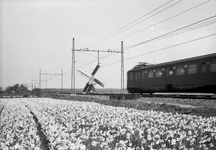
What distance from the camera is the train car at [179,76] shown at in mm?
18578

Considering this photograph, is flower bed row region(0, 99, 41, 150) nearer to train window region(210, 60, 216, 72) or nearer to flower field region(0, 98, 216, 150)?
flower field region(0, 98, 216, 150)

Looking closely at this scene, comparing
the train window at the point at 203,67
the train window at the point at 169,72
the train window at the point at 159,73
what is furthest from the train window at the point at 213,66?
the train window at the point at 159,73

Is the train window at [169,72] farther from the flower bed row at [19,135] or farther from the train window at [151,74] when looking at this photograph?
the flower bed row at [19,135]

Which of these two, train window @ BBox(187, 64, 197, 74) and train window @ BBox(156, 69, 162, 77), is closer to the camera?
train window @ BBox(187, 64, 197, 74)

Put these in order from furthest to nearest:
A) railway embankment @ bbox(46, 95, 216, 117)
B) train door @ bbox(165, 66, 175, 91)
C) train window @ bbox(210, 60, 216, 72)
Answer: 1. train door @ bbox(165, 66, 175, 91)
2. train window @ bbox(210, 60, 216, 72)
3. railway embankment @ bbox(46, 95, 216, 117)

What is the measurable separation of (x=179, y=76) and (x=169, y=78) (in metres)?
1.25

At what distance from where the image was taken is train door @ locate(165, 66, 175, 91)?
22.2 metres

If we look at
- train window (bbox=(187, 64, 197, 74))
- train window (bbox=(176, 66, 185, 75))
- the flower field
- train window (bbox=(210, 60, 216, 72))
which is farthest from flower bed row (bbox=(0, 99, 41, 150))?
train window (bbox=(176, 66, 185, 75))

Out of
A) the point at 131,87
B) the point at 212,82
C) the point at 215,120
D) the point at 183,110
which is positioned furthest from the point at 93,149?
the point at 131,87

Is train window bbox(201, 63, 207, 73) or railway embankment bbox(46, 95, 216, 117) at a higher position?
train window bbox(201, 63, 207, 73)

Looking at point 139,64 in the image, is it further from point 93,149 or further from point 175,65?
point 93,149

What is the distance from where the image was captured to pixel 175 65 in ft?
71.9

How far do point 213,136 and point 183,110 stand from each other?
18.7 feet

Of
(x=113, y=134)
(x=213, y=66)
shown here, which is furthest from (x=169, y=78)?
(x=113, y=134)
